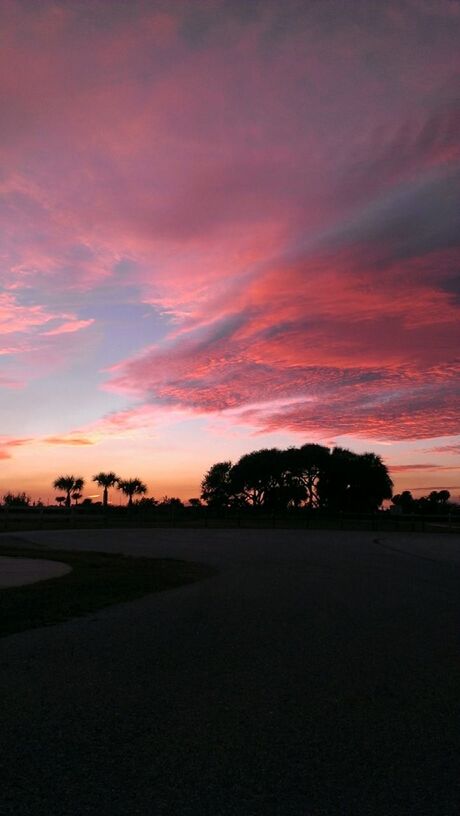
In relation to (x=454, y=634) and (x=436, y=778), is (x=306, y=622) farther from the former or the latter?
(x=436, y=778)

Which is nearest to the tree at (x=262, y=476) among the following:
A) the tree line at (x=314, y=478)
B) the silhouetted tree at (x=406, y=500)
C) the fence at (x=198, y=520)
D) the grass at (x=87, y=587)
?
the tree line at (x=314, y=478)

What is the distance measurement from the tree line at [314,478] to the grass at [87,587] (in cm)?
6814

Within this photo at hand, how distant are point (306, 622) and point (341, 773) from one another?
4.89 meters

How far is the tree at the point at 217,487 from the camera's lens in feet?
315

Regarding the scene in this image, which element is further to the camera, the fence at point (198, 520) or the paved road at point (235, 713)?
the fence at point (198, 520)

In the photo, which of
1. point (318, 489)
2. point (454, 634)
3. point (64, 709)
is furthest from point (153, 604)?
point (318, 489)

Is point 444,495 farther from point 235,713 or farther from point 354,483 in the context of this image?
point 235,713

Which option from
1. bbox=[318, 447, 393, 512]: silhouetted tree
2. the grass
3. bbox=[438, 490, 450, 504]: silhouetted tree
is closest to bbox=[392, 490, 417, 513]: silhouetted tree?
bbox=[438, 490, 450, 504]: silhouetted tree

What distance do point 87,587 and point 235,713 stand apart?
7.60 m

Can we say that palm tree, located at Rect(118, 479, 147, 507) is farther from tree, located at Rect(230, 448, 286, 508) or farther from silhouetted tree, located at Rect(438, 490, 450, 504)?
silhouetted tree, located at Rect(438, 490, 450, 504)

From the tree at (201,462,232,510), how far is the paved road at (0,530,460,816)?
86441 mm

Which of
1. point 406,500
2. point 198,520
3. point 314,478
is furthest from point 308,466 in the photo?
point 406,500

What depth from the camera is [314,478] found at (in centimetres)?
8775

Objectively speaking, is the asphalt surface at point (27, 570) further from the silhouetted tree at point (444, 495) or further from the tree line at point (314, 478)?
the silhouetted tree at point (444, 495)
